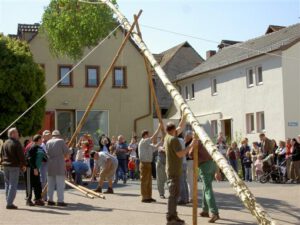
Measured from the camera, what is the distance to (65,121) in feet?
118

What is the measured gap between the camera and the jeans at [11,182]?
13.0 m

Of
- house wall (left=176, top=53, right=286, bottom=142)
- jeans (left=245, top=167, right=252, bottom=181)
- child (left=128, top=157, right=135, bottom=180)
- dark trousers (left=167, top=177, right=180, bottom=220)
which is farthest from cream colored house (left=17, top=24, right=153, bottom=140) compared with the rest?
dark trousers (left=167, top=177, right=180, bottom=220)

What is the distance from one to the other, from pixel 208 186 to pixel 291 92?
825 inches

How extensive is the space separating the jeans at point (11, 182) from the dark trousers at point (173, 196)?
4.38m

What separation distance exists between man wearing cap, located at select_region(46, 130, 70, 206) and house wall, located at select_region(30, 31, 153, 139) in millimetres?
22006

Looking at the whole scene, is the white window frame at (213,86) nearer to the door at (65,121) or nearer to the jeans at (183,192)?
the door at (65,121)

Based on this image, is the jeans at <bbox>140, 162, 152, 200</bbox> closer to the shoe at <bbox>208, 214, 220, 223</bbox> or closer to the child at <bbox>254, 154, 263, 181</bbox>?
the shoe at <bbox>208, 214, 220, 223</bbox>

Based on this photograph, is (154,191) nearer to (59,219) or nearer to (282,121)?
(59,219)

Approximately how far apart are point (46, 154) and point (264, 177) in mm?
10146

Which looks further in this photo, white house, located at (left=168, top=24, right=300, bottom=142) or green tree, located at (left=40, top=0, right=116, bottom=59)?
white house, located at (left=168, top=24, right=300, bottom=142)

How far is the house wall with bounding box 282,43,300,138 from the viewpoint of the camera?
30.5 metres

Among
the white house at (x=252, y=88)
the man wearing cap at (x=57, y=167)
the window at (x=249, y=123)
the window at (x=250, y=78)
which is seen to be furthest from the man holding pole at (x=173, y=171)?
the window at (x=249, y=123)

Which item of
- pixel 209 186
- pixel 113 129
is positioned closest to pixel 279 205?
pixel 209 186

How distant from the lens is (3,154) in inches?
525
